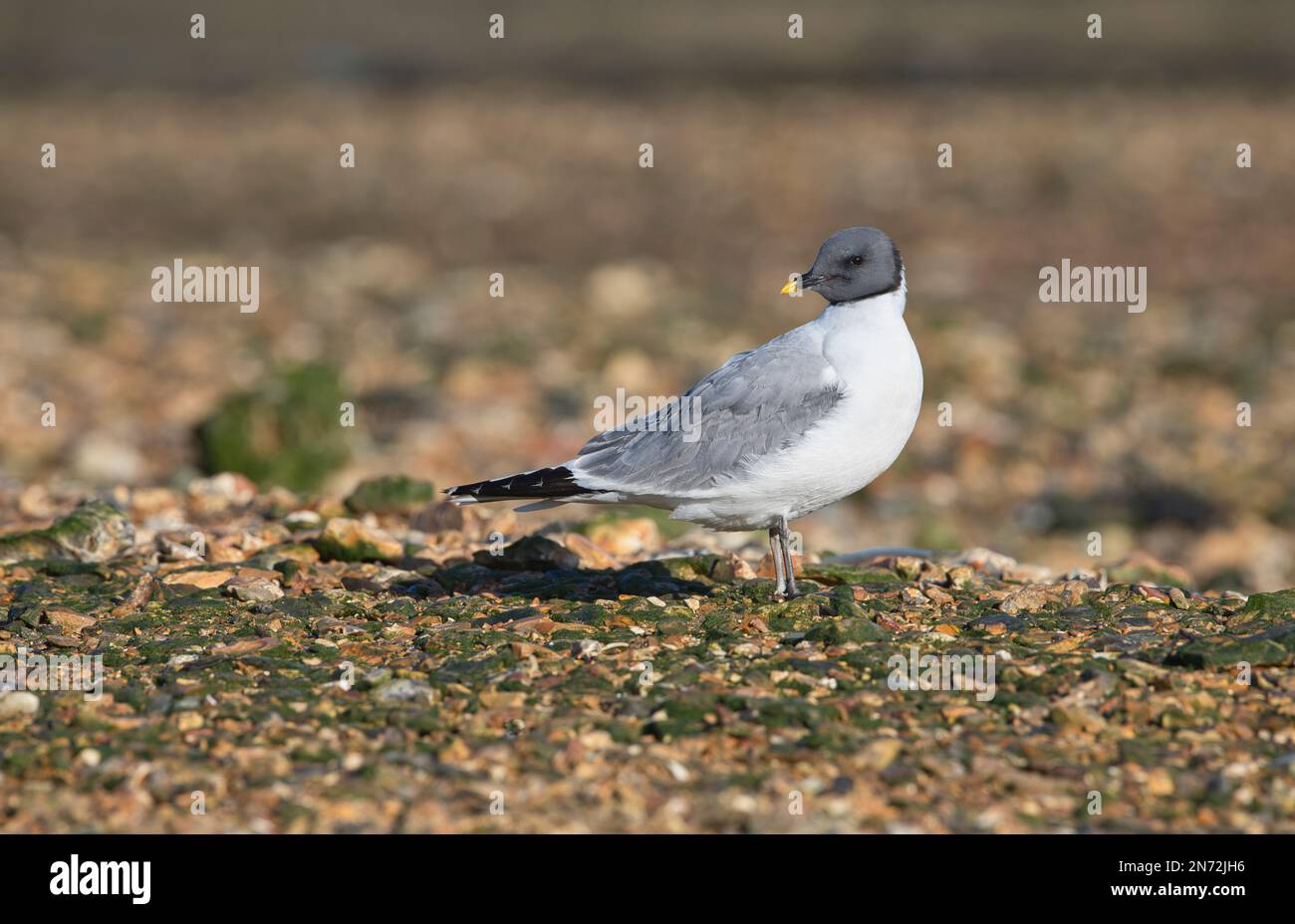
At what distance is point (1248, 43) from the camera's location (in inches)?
1396

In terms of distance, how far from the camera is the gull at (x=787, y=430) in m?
6.54

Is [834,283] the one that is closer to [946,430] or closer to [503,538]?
[503,538]

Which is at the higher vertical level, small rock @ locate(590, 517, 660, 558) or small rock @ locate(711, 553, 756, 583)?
small rock @ locate(590, 517, 660, 558)

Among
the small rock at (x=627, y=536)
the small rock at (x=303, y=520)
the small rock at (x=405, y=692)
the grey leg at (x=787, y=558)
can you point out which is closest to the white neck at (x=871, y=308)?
the grey leg at (x=787, y=558)

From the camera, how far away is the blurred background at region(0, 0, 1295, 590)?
41.4 ft

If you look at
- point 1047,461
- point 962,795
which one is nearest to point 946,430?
point 1047,461

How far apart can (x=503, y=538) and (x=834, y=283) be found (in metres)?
2.27

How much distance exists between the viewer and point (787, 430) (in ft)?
21.6

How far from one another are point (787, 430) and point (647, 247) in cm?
1447

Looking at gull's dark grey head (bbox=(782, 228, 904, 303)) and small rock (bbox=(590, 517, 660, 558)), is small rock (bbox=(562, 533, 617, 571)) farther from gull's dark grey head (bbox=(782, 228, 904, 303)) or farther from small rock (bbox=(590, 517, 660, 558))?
gull's dark grey head (bbox=(782, 228, 904, 303))

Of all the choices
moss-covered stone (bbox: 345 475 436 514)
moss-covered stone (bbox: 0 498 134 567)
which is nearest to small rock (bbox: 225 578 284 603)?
moss-covered stone (bbox: 0 498 134 567)

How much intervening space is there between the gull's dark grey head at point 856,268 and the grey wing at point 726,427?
11.0 inches

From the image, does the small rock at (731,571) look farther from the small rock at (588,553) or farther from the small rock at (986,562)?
the small rock at (986,562)

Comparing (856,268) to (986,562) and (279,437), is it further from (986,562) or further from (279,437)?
(279,437)
